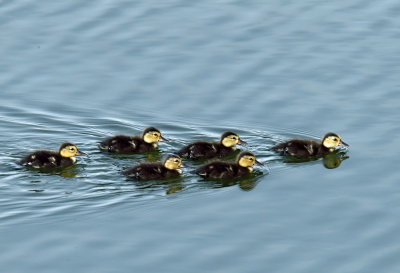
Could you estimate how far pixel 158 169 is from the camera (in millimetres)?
11586

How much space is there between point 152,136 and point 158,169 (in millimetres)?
643

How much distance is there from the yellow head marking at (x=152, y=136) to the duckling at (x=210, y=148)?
24cm

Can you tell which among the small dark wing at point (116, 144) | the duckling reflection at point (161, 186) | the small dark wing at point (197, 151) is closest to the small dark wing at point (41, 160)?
the small dark wing at point (116, 144)

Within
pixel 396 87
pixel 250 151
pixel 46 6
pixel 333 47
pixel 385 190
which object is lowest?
pixel 385 190

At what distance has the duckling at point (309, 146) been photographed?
12.0 m

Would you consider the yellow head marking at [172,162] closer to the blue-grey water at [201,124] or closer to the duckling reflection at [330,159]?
the blue-grey water at [201,124]

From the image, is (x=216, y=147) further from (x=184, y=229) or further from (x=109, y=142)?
(x=184, y=229)

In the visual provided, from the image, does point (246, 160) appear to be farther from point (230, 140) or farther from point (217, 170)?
point (230, 140)

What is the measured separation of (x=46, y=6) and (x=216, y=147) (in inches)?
168

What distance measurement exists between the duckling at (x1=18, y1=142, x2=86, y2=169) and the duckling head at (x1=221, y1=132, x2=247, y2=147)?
135cm

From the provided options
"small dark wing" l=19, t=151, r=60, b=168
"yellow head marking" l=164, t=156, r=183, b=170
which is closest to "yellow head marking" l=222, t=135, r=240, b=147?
"yellow head marking" l=164, t=156, r=183, b=170

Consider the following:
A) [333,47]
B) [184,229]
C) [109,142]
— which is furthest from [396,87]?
[184,229]

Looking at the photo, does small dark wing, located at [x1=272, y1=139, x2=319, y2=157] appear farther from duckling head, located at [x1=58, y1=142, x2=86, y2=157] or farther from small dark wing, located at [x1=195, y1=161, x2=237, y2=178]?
duckling head, located at [x1=58, y1=142, x2=86, y2=157]

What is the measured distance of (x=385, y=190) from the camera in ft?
36.2
